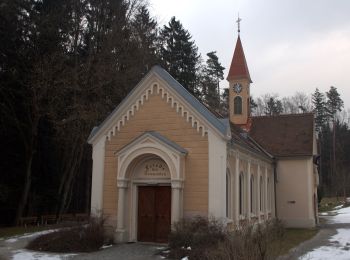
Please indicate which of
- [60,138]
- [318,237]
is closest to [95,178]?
[60,138]

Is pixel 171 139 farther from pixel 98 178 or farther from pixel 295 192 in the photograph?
pixel 295 192

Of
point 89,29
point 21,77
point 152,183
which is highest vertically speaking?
point 89,29

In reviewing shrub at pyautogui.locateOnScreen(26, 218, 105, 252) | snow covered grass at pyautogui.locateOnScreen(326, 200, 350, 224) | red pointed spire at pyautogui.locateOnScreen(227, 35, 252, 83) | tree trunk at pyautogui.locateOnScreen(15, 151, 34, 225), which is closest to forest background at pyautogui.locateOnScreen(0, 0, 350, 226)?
tree trunk at pyautogui.locateOnScreen(15, 151, 34, 225)

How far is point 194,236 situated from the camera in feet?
52.8

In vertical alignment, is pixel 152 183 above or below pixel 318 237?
above

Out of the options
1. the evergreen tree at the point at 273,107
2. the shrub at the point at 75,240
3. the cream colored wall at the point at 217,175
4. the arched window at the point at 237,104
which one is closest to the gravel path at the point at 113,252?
the shrub at the point at 75,240

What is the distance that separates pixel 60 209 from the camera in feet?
106

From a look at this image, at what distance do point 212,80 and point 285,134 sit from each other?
22293 mm

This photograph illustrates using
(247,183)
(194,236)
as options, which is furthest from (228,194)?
(194,236)

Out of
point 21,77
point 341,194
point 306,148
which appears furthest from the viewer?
point 341,194

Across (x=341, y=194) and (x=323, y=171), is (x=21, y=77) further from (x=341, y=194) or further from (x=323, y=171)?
(x=323, y=171)

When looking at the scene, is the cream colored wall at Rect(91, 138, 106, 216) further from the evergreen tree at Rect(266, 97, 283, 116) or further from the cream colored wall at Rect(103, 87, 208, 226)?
the evergreen tree at Rect(266, 97, 283, 116)

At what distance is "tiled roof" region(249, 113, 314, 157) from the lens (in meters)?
32.0

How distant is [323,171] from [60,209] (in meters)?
55.3
